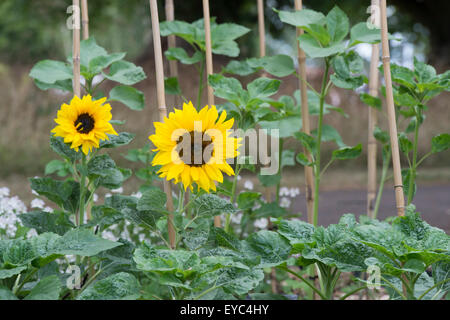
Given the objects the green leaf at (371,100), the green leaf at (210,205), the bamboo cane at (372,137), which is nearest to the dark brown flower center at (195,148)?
the green leaf at (210,205)

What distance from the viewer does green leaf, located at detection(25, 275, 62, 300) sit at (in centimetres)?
87

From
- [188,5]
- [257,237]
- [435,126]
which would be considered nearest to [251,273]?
[257,237]

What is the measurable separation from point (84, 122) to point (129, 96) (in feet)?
1.02

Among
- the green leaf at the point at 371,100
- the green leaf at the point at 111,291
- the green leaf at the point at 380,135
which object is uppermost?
the green leaf at the point at 371,100

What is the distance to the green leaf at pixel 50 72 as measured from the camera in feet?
3.91

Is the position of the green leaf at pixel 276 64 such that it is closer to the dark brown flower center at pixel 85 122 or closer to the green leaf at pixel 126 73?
the green leaf at pixel 126 73

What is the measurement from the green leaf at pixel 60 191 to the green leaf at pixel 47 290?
12.5 inches

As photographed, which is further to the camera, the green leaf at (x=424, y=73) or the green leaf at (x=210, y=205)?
the green leaf at (x=424, y=73)

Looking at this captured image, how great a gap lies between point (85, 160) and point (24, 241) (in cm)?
26

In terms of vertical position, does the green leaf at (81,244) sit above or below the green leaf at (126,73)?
below

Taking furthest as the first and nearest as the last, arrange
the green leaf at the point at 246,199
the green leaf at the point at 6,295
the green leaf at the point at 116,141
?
the green leaf at the point at 246,199 < the green leaf at the point at 116,141 < the green leaf at the point at 6,295

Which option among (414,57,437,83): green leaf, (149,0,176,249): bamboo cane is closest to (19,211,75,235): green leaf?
(149,0,176,249): bamboo cane

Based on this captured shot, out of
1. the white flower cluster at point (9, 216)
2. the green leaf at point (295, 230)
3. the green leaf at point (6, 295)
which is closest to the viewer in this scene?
the green leaf at point (6, 295)

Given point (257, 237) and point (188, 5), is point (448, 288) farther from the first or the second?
point (188, 5)
